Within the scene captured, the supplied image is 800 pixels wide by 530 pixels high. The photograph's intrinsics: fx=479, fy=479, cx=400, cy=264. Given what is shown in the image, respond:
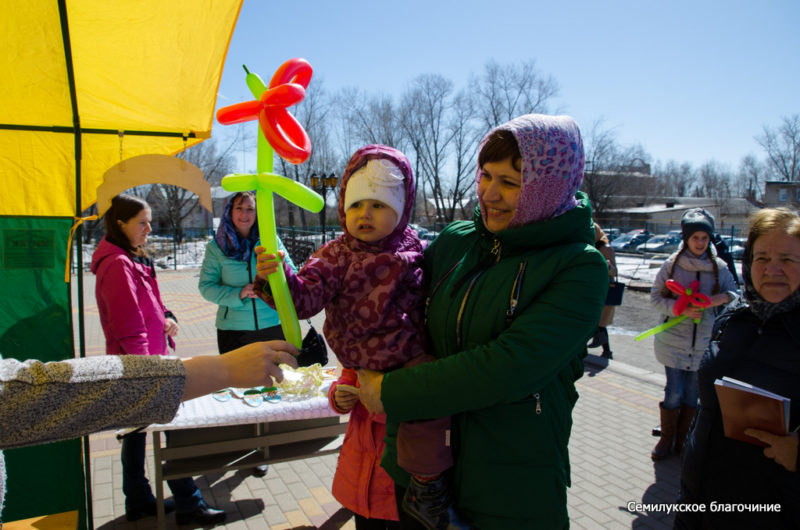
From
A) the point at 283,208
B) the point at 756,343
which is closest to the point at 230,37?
the point at 756,343

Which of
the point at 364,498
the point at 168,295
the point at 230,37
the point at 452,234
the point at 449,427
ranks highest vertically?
the point at 230,37

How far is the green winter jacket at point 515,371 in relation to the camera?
1.29 m

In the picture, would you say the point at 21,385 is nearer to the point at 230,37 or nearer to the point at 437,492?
the point at 437,492

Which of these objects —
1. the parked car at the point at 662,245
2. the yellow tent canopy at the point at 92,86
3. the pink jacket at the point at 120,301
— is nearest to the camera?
the yellow tent canopy at the point at 92,86

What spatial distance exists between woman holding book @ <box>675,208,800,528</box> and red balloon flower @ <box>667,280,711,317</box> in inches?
80.1

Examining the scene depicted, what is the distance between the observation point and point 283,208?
49.5 m

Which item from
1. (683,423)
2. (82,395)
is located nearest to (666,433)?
(683,423)

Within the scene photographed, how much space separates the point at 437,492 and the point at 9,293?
2322 mm

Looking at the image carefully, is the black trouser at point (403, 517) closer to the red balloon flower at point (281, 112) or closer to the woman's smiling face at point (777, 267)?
the red balloon flower at point (281, 112)

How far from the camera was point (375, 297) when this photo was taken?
1.60 meters

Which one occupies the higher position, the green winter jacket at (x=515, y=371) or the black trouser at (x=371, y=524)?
the green winter jacket at (x=515, y=371)

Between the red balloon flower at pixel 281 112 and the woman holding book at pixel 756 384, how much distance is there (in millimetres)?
1962

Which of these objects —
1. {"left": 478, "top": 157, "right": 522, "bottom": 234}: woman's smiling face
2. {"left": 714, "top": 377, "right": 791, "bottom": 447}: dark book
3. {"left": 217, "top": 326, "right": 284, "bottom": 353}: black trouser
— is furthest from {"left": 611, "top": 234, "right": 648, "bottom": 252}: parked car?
{"left": 478, "top": 157, "right": 522, "bottom": 234}: woman's smiling face

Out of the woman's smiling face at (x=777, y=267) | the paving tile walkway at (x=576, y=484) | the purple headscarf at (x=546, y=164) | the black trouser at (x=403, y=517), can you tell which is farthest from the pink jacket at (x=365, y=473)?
the woman's smiling face at (x=777, y=267)
